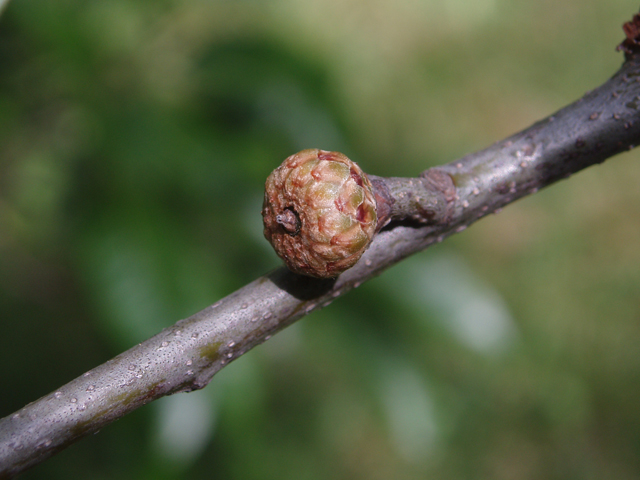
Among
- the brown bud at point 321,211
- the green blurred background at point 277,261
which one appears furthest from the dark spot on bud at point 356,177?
the green blurred background at point 277,261

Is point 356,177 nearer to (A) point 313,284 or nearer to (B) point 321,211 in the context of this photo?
(B) point 321,211

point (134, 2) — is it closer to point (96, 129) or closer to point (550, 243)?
point (96, 129)

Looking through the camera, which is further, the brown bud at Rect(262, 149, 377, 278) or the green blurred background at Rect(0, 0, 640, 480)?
the green blurred background at Rect(0, 0, 640, 480)

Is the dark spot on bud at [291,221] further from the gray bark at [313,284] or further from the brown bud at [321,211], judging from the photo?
the gray bark at [313,284]

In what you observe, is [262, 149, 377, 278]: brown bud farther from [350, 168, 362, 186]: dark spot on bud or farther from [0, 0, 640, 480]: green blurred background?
[0, 0, 640, 480]: green blurred background

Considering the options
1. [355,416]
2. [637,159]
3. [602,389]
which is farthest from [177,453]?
[637,159]

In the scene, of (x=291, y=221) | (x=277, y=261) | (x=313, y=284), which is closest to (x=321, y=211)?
(x=291, y=221)

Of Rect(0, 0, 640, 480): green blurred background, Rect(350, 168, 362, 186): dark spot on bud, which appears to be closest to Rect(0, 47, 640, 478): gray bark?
Rect(350, 168, 362, 186): dark spot on bud
